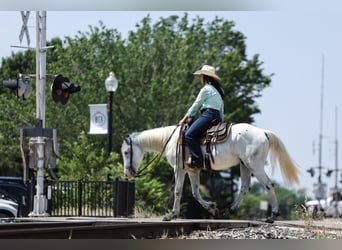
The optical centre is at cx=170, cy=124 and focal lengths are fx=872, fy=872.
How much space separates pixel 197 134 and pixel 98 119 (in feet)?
35.2

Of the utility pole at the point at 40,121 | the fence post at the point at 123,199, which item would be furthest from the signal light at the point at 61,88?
the fence post at the point at 123,199

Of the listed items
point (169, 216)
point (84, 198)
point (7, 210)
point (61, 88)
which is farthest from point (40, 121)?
point (169, 216)

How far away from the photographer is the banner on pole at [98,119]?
24703 millimetres

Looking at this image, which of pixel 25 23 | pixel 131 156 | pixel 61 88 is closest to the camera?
pixel 131 156

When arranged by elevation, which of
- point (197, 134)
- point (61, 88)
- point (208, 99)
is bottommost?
point (197, 134)

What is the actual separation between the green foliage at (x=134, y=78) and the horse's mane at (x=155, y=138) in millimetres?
13966

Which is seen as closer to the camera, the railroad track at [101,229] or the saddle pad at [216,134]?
the railroad track at [101,229]

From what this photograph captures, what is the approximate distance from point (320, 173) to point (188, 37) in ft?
50.6

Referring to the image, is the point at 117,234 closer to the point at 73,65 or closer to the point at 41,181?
the point at 41,181

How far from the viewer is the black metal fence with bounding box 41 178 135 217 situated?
20.4 meters

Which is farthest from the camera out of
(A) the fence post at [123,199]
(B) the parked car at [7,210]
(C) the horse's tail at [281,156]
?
(A) the fence post at [123,199]

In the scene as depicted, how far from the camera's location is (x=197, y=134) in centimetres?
1445

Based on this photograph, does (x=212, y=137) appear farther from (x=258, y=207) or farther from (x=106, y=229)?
(x=258, y=207)

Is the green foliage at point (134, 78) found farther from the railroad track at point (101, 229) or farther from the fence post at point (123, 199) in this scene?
the railroad track at point (101, 229)
